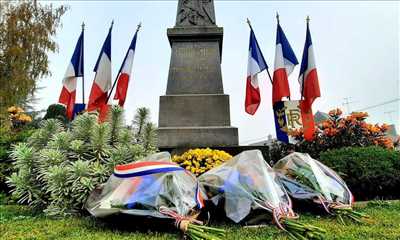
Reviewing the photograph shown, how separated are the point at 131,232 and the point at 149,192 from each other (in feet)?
1.20

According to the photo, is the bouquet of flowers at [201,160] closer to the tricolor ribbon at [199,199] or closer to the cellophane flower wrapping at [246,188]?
the cellophane flower wrapping at [246,188]

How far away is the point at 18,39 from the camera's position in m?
19.4

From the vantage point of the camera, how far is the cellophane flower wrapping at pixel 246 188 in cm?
308

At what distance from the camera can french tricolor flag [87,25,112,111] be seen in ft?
20.3

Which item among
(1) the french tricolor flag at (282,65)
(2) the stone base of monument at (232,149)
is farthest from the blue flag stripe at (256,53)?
(2) the stone base of monument at (232,149)

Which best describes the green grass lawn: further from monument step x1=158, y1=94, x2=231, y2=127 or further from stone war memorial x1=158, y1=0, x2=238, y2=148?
monument step x1=158, y1=94, x2=231, y2=127

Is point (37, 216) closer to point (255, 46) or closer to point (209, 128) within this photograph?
point (209, 128)

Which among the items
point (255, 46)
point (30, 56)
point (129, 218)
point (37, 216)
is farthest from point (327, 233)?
point (30, 56)

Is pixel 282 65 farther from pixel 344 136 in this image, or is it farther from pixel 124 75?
pixel 124 75

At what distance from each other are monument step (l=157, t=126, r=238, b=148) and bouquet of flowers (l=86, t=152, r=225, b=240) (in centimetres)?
251

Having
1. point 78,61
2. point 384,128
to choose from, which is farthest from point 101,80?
point 384,128

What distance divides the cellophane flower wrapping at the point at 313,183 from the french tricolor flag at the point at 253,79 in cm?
247

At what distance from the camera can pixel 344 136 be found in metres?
7.79

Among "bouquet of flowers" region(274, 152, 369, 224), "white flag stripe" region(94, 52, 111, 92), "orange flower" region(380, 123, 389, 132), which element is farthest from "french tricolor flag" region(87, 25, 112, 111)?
"orange flower" region(380, 123, 389, 132)
